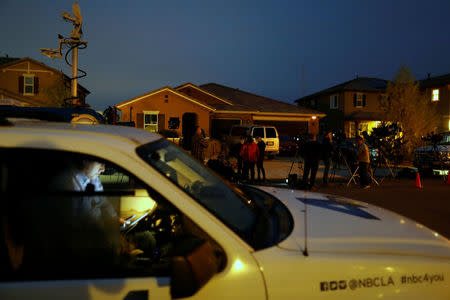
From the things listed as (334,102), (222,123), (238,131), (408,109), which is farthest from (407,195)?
(334,102)

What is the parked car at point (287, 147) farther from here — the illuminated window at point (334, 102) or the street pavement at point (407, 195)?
the illuminated window at point (334, 102)

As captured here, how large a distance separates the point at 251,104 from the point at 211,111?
5589mm

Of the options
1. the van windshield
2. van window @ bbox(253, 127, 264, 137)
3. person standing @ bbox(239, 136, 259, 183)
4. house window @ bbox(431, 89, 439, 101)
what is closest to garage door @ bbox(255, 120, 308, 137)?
van window @ bbox(253, 127, 264, 137)

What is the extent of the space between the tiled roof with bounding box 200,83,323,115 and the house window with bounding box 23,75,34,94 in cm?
1510

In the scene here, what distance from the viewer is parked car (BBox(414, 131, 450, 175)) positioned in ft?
48.0

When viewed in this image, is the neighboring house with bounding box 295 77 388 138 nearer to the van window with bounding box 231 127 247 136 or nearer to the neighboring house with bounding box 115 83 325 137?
the neighboring house with bounding box 115 83 325 137

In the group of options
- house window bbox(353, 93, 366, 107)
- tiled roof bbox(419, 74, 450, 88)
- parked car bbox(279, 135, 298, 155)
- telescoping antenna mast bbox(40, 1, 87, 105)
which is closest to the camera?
telescoping antenna mast bbox(40, 1, 87, 105)

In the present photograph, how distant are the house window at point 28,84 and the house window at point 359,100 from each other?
99.3 ft

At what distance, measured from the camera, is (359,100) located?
118 ft

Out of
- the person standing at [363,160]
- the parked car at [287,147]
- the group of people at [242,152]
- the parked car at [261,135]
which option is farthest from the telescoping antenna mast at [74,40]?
the parked car at [287,147]

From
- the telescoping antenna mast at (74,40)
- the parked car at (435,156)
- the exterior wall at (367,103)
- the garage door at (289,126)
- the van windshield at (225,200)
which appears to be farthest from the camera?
the exterior wall at (367,103)

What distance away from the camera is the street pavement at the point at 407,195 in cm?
754

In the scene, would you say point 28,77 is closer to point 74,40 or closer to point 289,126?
point 74,40

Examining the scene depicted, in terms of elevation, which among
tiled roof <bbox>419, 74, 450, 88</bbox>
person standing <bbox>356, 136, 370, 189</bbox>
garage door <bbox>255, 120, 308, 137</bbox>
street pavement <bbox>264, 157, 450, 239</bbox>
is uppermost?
tiled roof <bbox>419, 74, 450, 88</bbox>
